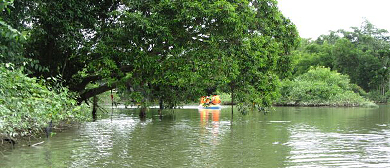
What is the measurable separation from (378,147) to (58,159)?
918 cm

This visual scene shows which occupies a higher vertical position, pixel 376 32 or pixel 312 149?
pixel 376 32

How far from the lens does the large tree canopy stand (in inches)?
566

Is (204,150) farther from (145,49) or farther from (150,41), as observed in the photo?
(145,49)

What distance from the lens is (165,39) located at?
14.5 meters

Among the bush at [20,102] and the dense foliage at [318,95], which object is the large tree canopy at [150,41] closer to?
the bush at [20,102]

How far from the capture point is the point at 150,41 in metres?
15.2

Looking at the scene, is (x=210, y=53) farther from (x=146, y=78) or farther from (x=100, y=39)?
(x=100, y=39)

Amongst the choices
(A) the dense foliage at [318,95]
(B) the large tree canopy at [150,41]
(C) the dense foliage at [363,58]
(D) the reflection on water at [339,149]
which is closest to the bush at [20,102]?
(B) the large tree canopy at [150,41]

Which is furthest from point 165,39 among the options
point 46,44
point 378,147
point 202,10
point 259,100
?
point 378,147

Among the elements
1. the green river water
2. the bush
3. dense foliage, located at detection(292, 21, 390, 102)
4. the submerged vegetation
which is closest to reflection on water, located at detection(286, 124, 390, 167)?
the green river water

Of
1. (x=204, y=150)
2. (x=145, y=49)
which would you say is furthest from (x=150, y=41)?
(x=204, y=150)

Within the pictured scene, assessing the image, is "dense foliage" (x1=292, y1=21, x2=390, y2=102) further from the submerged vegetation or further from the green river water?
the green river water

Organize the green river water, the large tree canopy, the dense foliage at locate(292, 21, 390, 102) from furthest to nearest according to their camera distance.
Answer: the dense foliage at locate(292, 21, 390, 102)
the large tree canopy
the green river water

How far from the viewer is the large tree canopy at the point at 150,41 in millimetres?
14375
